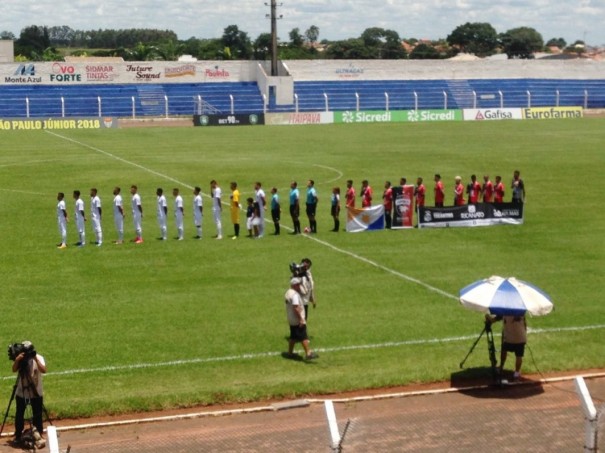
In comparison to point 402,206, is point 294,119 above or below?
below

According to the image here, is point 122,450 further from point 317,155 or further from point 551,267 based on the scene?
point 317,155

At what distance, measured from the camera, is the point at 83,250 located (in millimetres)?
30984

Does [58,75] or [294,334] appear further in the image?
[58,75]

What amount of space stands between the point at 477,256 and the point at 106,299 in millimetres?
10679

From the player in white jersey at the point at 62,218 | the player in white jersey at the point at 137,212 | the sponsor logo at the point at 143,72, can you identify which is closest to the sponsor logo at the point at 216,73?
the sponsor logo at the point at 143,72

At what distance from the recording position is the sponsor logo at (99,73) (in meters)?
89.9

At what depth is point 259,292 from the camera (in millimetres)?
25438

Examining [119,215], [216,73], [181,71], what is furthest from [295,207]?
[216,73]

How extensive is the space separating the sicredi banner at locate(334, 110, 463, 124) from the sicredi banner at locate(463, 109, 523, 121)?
0.69m

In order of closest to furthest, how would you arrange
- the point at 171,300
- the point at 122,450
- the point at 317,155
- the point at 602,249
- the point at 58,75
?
the point at 122,450, the point at 171,300, the point at 602,249, the point at 317,155, the point at 58,75

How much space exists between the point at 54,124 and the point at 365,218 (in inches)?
1671

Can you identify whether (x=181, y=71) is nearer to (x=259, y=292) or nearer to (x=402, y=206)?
(x=402, y=206)

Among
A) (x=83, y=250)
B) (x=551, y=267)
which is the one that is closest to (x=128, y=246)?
(x=83, y=250)

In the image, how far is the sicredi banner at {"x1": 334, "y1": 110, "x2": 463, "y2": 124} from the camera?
80.1 meters
